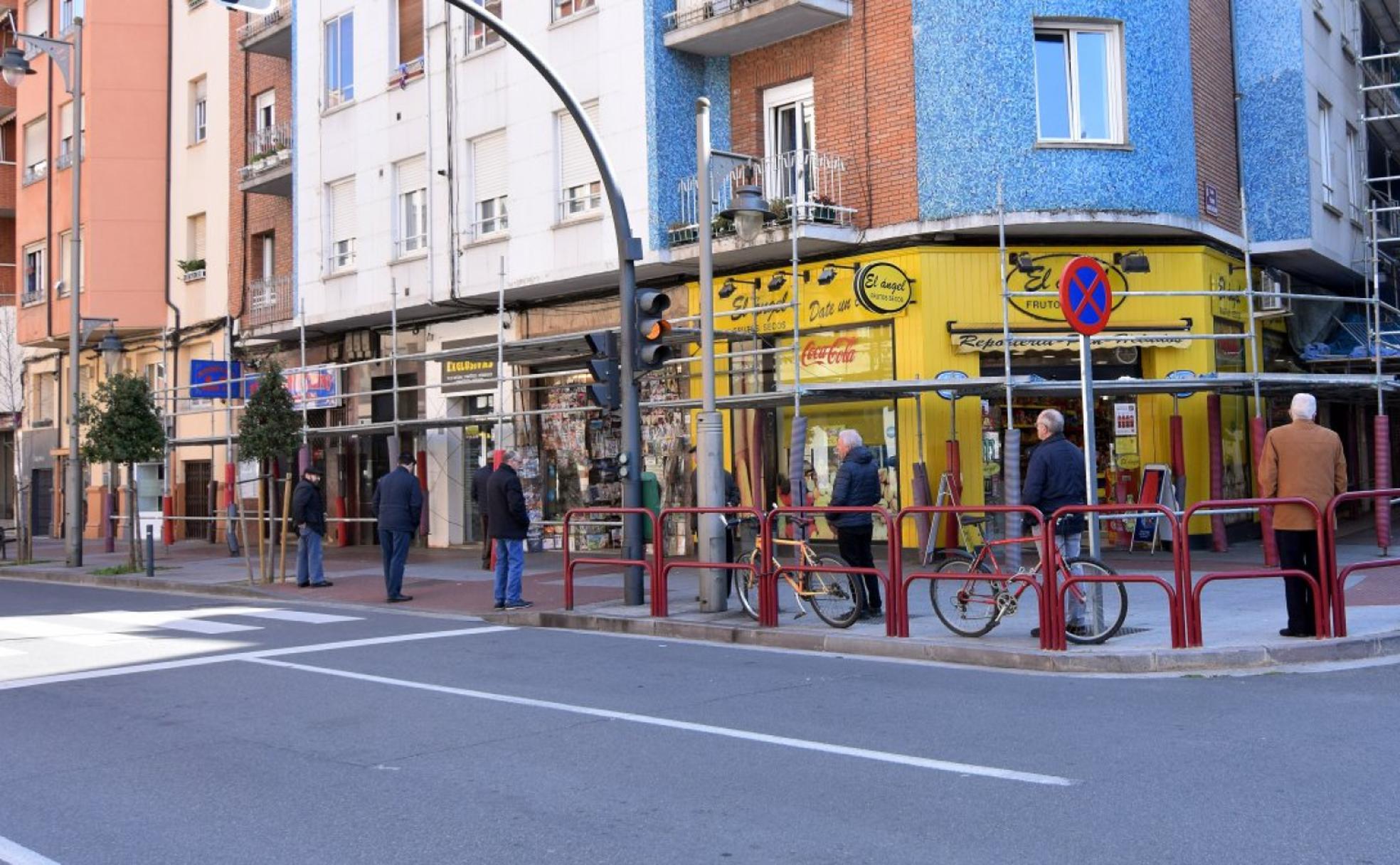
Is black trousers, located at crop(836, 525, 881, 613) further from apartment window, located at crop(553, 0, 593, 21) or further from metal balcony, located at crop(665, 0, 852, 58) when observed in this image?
apartment window, located at crop(553, 0, 593, 21)

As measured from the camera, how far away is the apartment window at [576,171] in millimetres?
19984

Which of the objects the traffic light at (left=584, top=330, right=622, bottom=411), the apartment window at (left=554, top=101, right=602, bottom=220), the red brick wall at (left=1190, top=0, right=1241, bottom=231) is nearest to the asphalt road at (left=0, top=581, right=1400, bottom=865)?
the traffic light at (left=584, top=330, right=622, bottom=411)

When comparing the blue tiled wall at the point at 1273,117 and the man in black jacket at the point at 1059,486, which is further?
the blue tiled wall at the point at 1273,117

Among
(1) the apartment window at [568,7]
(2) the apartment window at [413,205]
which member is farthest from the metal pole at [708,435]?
(2) the apartment window at [413,205]

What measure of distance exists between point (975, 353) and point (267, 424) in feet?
33.5

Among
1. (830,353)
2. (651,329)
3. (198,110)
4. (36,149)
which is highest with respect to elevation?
(36,149)

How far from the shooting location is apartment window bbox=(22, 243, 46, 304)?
33.8m

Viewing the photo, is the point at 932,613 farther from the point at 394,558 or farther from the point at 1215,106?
the point at 1215,106

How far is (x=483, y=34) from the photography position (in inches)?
861

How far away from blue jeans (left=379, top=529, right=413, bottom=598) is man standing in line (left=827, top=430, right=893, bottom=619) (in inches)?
243

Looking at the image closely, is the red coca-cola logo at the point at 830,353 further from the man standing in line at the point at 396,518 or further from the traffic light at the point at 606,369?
the man standing in line at the point at 396,518

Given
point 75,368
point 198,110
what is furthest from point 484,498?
point 198,110

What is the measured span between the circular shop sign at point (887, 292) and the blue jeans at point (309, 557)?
8152 millimetres

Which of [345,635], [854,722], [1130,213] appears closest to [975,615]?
[854,722]
